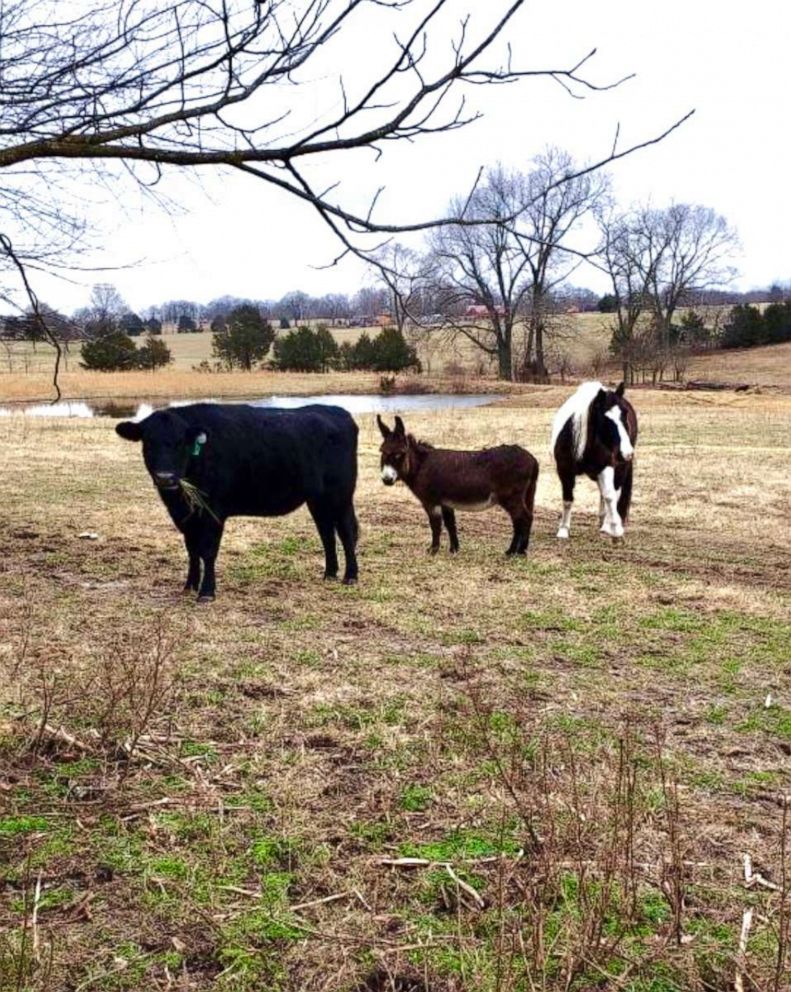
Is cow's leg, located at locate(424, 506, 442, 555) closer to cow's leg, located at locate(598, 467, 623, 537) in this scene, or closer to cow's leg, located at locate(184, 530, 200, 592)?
cow's leg, located at locate(598, 467, 623, 537)

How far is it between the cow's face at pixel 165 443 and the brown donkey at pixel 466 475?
245 cm

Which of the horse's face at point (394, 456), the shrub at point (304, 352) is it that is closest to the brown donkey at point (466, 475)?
the horse's face at point (394, 456)

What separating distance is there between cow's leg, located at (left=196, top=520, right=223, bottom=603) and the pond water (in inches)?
→ 868

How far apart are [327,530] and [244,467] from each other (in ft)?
3.18

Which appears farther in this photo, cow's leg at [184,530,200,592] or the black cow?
cow's leg at [184,530,200,592]

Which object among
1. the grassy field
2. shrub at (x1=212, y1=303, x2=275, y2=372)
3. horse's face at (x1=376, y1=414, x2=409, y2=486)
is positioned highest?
shrub at (x1=212, y1=303, x2=275, y2=372)

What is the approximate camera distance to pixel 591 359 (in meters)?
61.1

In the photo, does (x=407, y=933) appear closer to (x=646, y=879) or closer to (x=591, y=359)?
(x=646, y=879)

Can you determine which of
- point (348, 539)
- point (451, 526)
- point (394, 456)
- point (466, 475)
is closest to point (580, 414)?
point (466, 475)

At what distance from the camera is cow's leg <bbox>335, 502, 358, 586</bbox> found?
Result: 24.7 feet

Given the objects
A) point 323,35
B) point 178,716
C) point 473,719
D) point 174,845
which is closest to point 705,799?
point 473,719

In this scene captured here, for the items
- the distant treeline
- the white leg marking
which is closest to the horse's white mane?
the white leg marking

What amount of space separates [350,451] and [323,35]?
12.0 ft

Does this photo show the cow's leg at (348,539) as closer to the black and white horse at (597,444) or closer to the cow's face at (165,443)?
the cow's face at (165,443)
